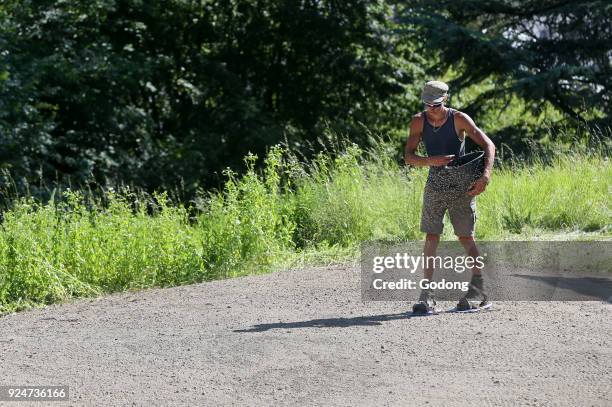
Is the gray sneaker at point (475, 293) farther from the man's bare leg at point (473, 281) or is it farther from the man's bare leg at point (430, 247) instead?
the man's bare leg at point (430, 247)

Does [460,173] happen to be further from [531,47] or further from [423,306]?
[531,47]

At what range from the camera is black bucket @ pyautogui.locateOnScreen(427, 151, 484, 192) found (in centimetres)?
709

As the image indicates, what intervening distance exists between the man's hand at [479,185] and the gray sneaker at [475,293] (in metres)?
0.66

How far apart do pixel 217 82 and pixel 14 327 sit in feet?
51.8

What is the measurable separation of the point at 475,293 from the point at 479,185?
869 millimetres

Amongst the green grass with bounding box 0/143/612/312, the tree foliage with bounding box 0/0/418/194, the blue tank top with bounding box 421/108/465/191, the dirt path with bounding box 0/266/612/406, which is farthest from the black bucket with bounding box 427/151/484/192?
the tree foliage with bounding box 0/0/418/194

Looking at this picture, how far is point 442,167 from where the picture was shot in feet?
23.4

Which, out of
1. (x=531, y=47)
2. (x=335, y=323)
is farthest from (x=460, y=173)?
(x=531, y=47)

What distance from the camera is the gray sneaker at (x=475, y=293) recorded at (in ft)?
23.7

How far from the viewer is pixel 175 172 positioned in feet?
68.1

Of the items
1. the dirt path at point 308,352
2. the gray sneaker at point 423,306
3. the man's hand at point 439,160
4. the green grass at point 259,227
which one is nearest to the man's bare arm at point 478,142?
the man's hand at point 439,160

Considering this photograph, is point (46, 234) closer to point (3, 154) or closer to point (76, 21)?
point (3, 154)

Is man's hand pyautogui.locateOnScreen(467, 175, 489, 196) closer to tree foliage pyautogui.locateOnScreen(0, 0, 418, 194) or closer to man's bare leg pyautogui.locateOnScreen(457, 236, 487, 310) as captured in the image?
man's bare leg pyautogui.locateOnScreen(457, 236, 487, 310)

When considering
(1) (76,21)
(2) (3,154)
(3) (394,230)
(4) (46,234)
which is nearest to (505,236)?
(3) (394,230)
